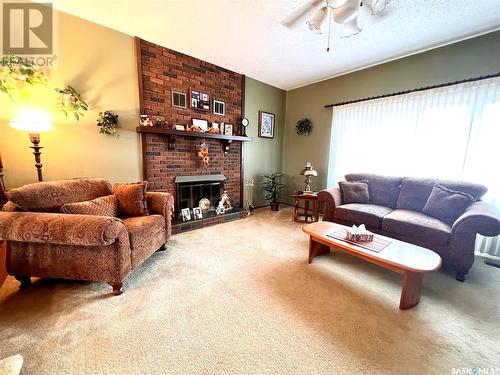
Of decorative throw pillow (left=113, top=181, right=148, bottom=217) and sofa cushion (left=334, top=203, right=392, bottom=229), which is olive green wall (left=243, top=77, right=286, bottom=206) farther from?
decorative throw pillow (left=113, top=181, right=148, bottom=217)

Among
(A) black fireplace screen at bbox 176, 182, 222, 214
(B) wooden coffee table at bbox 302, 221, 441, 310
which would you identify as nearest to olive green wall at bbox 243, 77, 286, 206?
(A) black fireplace screen at bbox 176, 182, 222, 214

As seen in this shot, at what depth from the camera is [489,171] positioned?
2373 millimetres

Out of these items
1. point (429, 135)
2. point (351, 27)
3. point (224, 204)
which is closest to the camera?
point (351, 27)

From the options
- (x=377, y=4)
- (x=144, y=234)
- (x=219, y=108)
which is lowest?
(x=144, y=234)

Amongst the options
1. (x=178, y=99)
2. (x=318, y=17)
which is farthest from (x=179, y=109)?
(x=318, y=17)

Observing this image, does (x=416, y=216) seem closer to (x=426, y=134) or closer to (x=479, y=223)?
(x=479, y=223)

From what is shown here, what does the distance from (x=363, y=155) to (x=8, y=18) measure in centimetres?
470

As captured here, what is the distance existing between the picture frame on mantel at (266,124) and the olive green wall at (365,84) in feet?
1.34

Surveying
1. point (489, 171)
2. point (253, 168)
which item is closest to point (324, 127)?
point (253, 168)

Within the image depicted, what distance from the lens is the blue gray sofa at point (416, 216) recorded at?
1.87 m

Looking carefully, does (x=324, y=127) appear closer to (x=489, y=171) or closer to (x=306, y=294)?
(x=489, y=171)

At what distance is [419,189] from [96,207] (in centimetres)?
377

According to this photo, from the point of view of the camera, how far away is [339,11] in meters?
1.74

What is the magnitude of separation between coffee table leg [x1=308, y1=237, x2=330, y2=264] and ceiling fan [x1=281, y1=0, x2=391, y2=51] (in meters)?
2.09
